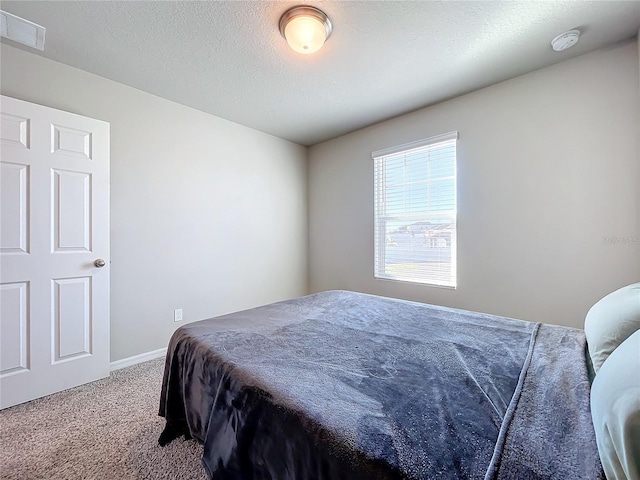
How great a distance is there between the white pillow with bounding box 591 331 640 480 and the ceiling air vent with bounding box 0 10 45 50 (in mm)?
3253

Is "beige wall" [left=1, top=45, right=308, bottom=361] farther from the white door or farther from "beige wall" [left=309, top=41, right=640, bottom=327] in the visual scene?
"beige wall" [left=309, top=41, right=640, bottom=327]

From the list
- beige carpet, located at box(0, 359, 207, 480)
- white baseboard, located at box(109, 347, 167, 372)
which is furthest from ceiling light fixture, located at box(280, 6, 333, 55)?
white baseboard, located at box(109, 347, 167, 372)

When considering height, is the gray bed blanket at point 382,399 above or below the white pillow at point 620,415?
below

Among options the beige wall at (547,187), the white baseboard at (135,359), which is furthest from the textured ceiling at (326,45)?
the white baseboard at (135,359)

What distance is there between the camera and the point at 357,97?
273 centimetres

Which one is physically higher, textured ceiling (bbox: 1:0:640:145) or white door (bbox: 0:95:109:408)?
textured ceiling (bbox: 1:0:640:145)

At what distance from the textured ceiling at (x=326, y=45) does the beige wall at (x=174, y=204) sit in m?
0.23

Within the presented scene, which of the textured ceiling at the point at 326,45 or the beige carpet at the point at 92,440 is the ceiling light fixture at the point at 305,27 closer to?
the textured ceiling at the point at 326,45

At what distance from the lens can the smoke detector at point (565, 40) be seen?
186cm

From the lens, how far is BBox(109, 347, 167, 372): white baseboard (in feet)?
8.09

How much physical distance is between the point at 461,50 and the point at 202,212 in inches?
110

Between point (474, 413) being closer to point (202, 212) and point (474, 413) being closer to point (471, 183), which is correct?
point (471, 183)

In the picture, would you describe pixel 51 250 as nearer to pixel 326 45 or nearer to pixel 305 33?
pixel 305 33

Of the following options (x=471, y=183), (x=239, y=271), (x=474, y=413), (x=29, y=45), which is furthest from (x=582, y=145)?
(x=29, y=45)
